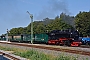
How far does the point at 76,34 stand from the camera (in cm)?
3441

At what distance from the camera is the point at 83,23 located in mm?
62844

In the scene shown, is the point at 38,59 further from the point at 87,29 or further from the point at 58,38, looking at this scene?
the point at 87,29

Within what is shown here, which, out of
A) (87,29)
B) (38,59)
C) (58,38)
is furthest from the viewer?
(87,29)

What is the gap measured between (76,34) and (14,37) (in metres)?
45.5

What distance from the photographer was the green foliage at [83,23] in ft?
201

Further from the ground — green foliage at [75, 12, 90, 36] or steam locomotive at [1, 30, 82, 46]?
green foliage at [75, 12, 90, 36]

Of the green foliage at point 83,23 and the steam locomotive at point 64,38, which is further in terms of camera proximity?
the green foliage at point 83,23

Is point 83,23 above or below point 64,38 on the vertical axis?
above

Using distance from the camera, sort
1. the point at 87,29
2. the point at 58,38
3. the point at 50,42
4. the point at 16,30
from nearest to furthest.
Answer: the point at 58,38, the point at 50,42, the point at 87,29, the point at 16,30

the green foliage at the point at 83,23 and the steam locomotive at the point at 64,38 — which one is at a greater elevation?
the green foliage at the point at 83,23

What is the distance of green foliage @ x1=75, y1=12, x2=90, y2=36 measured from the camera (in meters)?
61.4

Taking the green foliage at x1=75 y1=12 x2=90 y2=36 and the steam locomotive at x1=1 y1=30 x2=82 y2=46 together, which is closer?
the steam locomotive at x1=1 y1=30 x2=82 y2=46

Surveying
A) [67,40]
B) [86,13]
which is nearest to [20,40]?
[86,13]

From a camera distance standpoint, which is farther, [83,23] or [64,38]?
[83,23]
